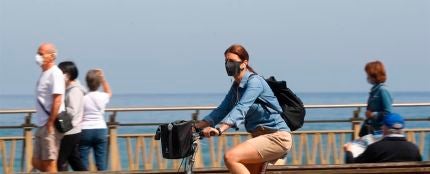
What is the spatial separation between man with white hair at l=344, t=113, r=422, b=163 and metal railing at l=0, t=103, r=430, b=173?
14.2 ft

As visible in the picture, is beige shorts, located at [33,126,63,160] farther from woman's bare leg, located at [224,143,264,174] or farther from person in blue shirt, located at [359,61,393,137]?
person in blue shirt, located at [359,61,393,137]

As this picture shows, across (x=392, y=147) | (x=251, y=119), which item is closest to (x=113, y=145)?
(x=392, y=147)

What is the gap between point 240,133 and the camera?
12672 millimetres

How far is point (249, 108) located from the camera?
281 inches

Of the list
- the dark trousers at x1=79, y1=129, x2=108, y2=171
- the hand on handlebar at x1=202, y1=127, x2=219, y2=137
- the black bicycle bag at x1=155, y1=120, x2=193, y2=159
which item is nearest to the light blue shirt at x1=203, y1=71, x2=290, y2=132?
the hand on handlebar at x1=202, y1=127, x2=219, y2=137

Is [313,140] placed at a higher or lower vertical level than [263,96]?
lower

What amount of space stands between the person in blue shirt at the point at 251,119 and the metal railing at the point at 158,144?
194 inches

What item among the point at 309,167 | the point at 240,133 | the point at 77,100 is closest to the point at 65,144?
the point at 77,100

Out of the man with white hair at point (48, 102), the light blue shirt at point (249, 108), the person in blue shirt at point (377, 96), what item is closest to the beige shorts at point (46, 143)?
the man with white hair at point (48, 102)

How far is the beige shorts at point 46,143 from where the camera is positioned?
8953 mm

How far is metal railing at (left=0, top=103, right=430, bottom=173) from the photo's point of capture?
12062 mm

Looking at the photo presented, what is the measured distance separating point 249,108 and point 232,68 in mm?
330

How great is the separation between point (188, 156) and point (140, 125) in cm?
586

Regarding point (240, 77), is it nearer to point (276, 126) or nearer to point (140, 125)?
point (276, 126)
